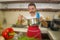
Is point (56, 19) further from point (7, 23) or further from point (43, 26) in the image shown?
point (7, 23)

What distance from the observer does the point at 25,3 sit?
44.6 inches

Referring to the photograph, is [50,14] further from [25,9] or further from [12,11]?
[12,11]

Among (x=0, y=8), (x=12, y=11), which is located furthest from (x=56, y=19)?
(x=0, y=8)

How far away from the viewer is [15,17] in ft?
3.86

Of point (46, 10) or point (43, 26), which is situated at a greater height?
point (46, 10)

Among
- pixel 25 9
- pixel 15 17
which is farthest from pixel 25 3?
pixel 15 17

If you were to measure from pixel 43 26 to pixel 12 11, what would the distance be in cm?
32

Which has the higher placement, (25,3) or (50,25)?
(25,3)

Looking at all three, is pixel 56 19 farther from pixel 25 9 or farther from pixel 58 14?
pixel 25 9

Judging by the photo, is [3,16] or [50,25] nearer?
[50,25]

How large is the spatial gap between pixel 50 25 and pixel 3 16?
0.46 metres

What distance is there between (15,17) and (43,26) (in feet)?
0.90

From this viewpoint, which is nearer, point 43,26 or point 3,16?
point 43,26

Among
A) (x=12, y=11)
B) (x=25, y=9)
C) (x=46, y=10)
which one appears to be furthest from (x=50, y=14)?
(x=12, y=11)
